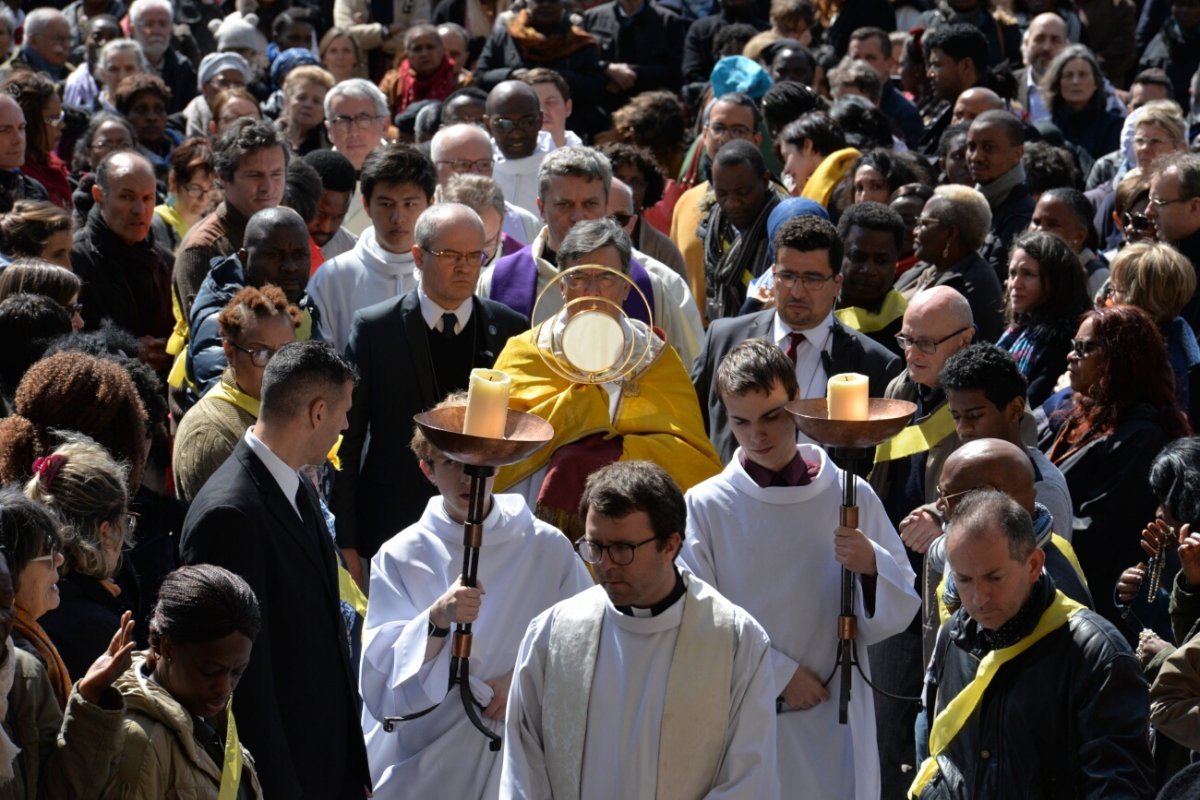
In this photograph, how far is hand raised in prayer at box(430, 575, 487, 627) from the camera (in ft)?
16.8

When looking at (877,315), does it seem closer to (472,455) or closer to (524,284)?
(524,284)

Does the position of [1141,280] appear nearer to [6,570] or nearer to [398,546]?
[398,546]

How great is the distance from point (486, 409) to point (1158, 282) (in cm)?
376

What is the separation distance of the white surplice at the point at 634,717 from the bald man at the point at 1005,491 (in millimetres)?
861

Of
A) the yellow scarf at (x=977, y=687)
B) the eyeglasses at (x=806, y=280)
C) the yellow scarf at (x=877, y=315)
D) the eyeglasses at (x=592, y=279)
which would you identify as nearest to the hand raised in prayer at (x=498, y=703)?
the yellow scarf at (x=977, y=687)

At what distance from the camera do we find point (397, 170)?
8211 mm

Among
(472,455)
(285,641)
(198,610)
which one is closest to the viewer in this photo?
(198,610)

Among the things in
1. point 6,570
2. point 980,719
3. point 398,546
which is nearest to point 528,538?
point 398,546

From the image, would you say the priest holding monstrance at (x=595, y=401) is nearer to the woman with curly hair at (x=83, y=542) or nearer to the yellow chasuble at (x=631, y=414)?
the yellow chasuble at (x=631, y=414)

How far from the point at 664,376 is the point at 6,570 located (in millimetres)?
3116

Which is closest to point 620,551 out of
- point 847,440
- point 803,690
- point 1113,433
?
point 847,440

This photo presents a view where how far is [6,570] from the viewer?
156 inches

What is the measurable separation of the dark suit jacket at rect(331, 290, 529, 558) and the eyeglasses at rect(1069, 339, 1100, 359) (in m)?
2.23

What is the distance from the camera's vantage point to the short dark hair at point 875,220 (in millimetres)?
8070
